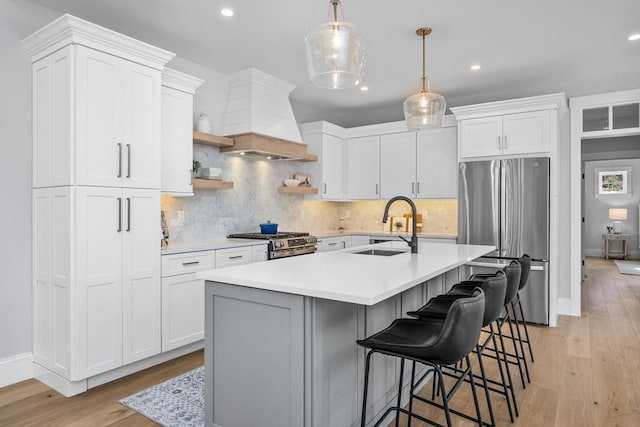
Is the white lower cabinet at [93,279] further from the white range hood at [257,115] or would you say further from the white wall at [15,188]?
the white range hood at [257,115]

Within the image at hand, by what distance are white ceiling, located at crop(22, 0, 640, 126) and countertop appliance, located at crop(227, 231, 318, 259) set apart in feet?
6.02

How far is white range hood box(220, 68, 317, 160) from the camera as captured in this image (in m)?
4.35

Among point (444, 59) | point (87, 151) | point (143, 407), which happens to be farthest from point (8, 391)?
point (444, 59)

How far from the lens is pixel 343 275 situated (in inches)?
81.3

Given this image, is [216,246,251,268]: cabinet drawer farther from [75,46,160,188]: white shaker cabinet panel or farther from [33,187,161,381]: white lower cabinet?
[75,46,160,188]: white shaker cabinet panel

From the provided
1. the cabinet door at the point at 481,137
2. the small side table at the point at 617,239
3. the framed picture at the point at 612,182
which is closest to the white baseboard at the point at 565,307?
the cabinet door at the point at 481,137

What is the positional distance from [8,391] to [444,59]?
15.1 feet

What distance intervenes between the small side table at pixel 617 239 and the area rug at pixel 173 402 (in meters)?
11.0

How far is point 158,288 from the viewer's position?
10.5ft

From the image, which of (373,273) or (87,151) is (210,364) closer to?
(373,273)

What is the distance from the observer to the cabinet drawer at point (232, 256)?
376 centimetres

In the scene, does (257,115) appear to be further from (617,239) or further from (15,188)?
(617,239)

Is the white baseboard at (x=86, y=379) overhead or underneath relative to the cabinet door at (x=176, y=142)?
underneath

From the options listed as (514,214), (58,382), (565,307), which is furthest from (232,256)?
(565,307)
